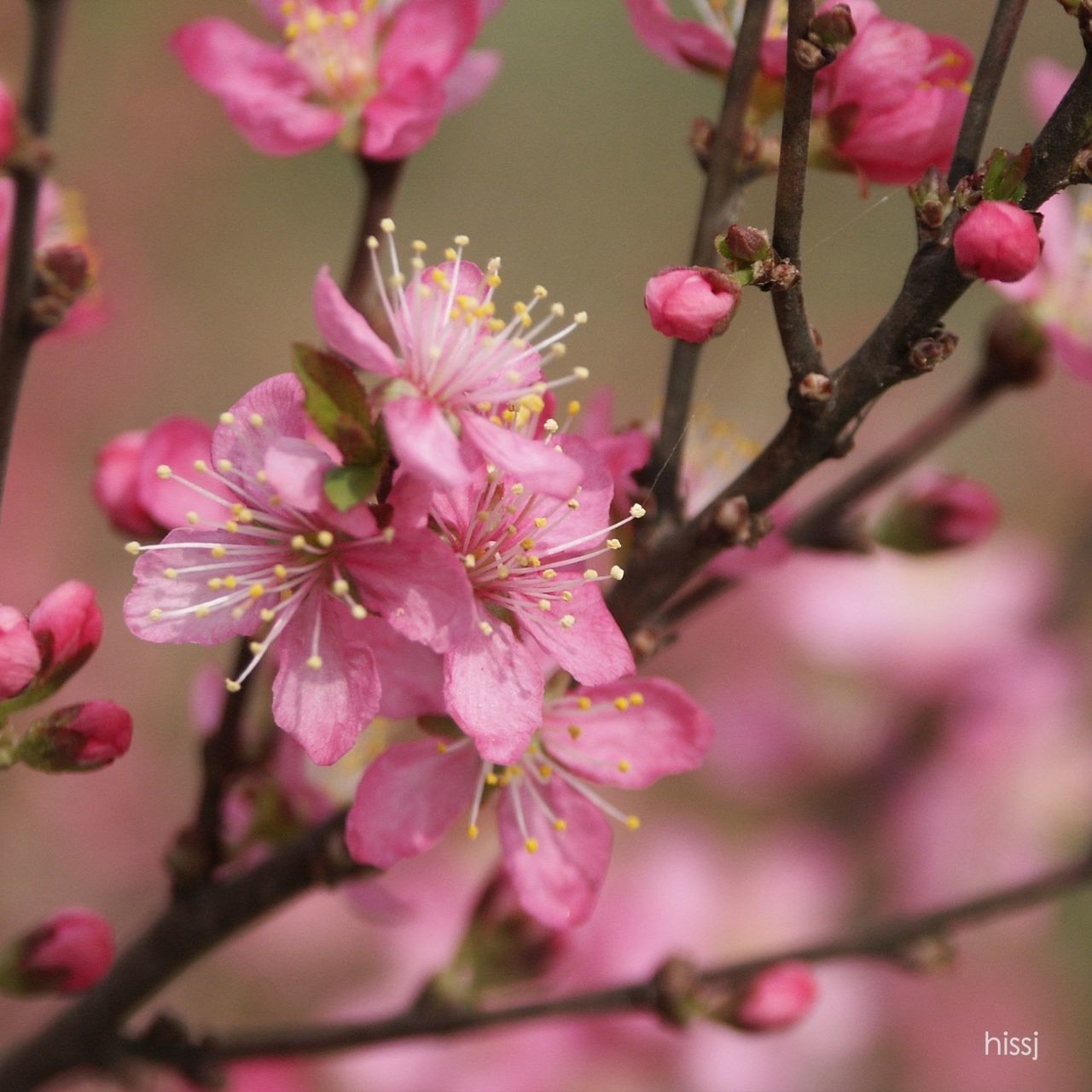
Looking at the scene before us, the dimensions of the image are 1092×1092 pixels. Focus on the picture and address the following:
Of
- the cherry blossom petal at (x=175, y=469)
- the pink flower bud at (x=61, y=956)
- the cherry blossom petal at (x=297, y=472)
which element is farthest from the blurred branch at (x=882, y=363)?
the pink flower bud at (x=61, y=956)

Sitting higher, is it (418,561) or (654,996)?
(418,561)

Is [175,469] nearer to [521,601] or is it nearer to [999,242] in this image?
[521,601]

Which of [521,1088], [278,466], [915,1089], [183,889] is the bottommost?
[915,1089]

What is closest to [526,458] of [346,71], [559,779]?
[559,779]

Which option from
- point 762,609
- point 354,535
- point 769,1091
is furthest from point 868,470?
point 762,609

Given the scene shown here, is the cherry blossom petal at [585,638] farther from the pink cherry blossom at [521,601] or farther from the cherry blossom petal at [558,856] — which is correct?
the cherry blossom petal at [558,856]

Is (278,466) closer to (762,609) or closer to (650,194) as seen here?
(762,609)

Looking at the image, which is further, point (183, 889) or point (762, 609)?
point (762, 609)
